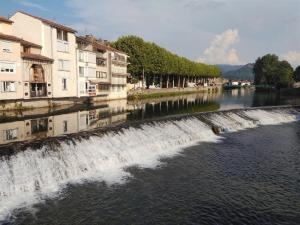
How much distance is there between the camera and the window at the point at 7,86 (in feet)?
151

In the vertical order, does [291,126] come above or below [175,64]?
below

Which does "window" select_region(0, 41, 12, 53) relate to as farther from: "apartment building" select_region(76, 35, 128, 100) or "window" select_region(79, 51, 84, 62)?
"window" select_region(79, 51, 84, 62)

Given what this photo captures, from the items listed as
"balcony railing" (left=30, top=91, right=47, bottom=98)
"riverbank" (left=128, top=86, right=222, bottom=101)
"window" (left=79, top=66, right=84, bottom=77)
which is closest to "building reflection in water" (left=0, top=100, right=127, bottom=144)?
"balcony railing" (left=30, top=91, right=47, bottom=98)

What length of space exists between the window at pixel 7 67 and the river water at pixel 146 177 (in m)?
16.2

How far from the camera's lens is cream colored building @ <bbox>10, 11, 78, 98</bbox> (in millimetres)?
53562

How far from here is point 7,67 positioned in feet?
153

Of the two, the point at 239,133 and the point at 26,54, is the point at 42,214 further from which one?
the point at 26,54

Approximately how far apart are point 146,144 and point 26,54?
3115 cm

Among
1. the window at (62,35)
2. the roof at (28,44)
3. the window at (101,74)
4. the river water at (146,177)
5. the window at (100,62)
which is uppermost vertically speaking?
the window at (62,35)

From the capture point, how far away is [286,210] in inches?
643

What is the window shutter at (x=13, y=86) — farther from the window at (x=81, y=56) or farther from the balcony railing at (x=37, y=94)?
the window at (x=81, y=56)

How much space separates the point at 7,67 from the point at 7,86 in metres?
2.84

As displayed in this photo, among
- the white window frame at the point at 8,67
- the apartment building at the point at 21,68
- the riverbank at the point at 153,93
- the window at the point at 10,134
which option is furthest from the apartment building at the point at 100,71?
the window at the point at 10,134

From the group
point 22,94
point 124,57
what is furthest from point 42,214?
point 124,57
